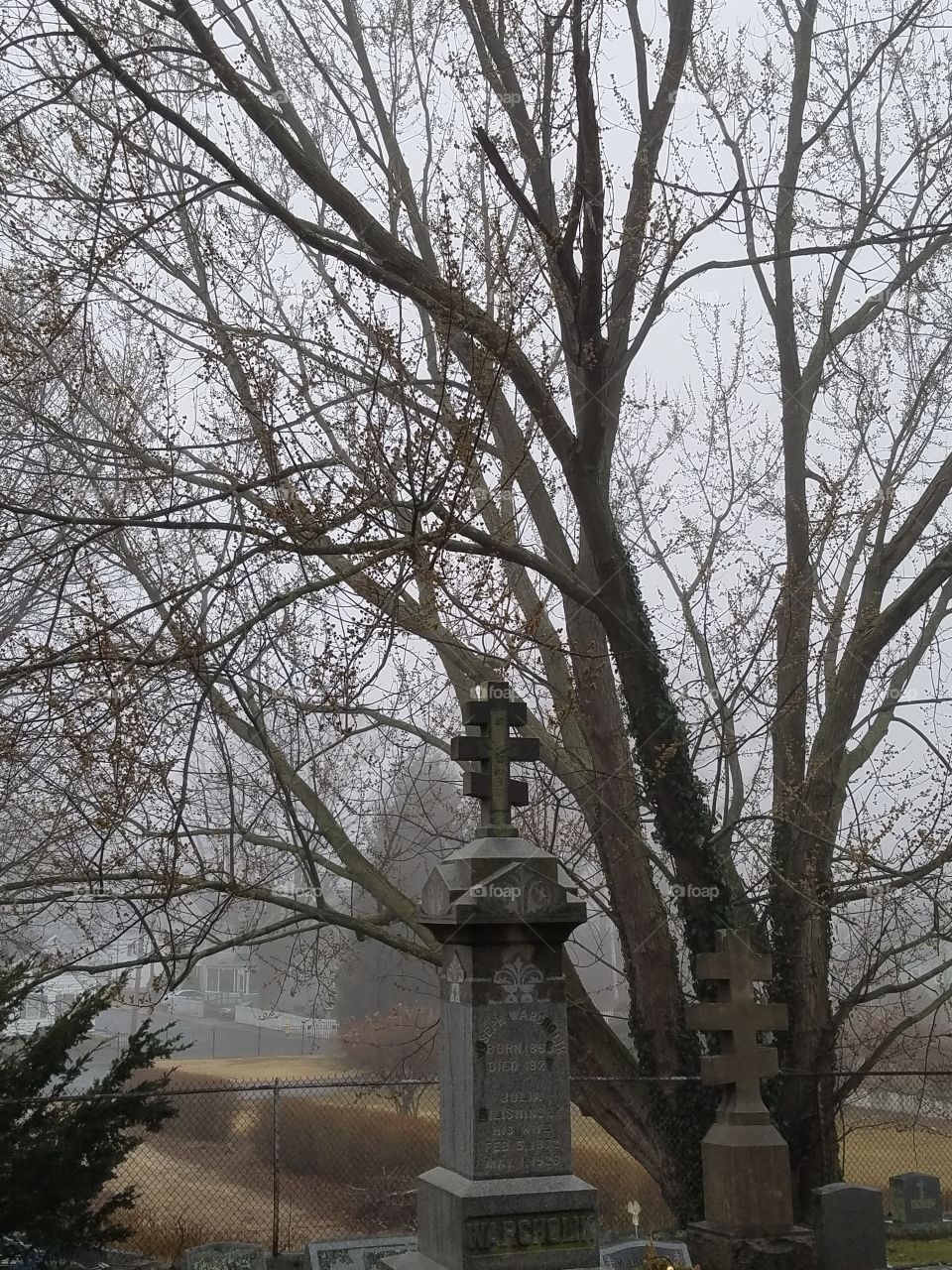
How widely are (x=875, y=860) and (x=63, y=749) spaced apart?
22.4ft

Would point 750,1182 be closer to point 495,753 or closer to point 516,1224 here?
point 516,1224

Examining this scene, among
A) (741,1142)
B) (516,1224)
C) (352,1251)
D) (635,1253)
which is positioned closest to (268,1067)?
(352,1251)

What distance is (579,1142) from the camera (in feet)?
59.5

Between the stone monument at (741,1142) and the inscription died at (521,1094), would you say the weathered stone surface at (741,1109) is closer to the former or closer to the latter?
the stone monument at (741,1142)

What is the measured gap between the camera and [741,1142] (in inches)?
362

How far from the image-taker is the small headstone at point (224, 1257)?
344 inches

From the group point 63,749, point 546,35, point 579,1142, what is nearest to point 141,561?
point 63,749

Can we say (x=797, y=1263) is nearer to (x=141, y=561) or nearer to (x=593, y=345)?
(x=593, y=345)

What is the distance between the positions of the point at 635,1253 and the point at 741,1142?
1132 millimetres

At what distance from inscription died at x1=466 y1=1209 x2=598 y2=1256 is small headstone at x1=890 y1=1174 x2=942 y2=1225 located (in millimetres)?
6948

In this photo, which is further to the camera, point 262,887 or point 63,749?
point 262,887

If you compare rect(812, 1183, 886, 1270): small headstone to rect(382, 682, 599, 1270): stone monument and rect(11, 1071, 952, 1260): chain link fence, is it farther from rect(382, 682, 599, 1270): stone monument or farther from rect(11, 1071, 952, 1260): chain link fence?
rect(382, 682, 599, 1270): stone monument

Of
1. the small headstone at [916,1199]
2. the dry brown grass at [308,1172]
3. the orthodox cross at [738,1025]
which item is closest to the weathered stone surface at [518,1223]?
the orthodox cross at [738,1025]

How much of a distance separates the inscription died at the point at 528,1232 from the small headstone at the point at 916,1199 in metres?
6.95
